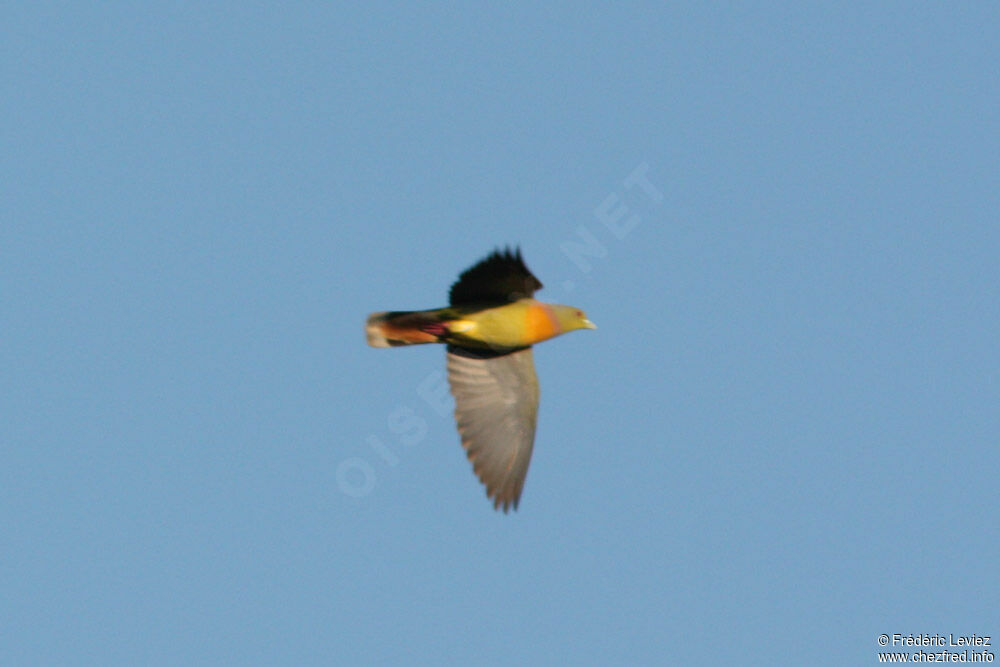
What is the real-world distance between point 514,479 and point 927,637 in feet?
13.4

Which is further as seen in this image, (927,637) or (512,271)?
(927,637)

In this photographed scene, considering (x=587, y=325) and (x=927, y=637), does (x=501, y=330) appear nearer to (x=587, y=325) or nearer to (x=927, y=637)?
(x=587, y=325)

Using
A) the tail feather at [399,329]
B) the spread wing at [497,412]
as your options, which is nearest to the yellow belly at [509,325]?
the tail feather at [399,329]

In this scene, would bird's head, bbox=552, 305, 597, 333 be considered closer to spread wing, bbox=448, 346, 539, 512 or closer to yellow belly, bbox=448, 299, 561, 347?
yellow belly, bbox=448, 299, 561, 347

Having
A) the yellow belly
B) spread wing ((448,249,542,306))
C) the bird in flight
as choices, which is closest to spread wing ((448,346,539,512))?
the bird in flight

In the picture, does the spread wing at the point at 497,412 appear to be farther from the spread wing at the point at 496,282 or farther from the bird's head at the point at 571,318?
the spread wing at the point at 496,282

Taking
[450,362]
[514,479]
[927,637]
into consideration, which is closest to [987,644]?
[927,637]

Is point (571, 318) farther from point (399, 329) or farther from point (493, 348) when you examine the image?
point (399, 329)

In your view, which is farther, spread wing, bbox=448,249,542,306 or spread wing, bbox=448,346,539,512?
spread wing, bbox=448,346,539,512

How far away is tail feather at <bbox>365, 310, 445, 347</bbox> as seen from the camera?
1253 cm

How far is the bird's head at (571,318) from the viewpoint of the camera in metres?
12.9

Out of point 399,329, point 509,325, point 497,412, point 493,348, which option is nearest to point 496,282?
point 509,325

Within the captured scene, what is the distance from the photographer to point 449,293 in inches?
482

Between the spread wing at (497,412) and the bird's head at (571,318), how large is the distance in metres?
0.46
